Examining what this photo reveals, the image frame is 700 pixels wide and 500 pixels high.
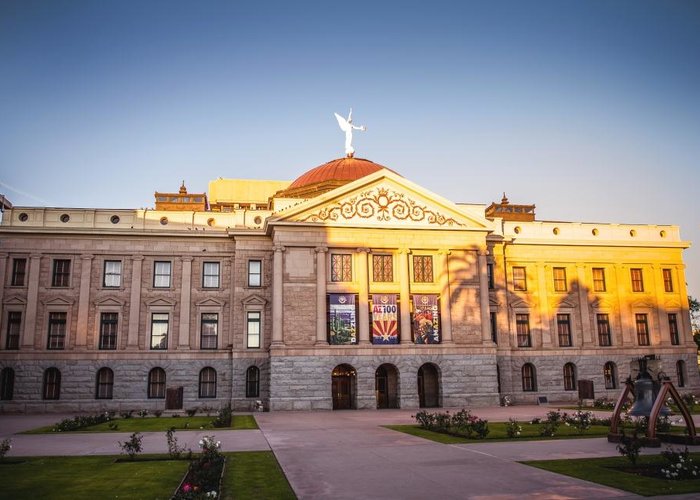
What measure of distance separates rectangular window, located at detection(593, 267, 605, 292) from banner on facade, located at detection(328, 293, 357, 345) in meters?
22.2

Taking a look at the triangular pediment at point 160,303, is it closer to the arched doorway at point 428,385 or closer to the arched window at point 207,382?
the arched window at point 207,382

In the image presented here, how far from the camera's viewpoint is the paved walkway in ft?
44.3

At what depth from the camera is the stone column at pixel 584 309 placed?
1996 inches

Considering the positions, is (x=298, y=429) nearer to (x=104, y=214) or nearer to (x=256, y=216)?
(x=256, y=216)

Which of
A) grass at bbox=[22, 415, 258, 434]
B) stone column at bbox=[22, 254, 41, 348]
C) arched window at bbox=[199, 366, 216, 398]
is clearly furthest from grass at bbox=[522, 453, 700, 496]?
stone column at bbox=[22, 254, 41, 348]

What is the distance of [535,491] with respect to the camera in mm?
13398

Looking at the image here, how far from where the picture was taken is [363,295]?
143 ft

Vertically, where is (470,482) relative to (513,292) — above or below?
below

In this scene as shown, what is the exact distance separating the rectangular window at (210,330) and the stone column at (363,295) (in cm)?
1085

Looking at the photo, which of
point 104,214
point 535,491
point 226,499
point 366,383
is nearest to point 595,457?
point 535,491

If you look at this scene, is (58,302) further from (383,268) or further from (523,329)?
(523,329)

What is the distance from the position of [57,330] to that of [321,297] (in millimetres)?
19100

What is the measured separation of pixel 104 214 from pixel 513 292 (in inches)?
1276

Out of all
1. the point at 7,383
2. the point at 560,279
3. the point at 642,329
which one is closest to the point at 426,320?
the point at 560,279
